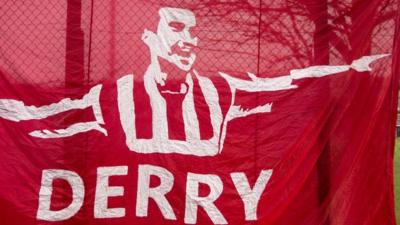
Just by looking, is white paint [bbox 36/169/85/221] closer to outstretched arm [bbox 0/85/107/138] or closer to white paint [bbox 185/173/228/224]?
outstretched arm [bbox 0/85/107/138]

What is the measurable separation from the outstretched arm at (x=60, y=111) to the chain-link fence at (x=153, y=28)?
0.15 metres

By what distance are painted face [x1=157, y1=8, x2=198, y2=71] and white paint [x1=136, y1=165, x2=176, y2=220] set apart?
33.8 inches

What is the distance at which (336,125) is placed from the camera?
405cm

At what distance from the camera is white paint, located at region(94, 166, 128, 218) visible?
399 cm

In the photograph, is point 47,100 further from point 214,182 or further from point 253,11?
point 253,11

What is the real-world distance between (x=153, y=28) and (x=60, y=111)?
39.6 inches

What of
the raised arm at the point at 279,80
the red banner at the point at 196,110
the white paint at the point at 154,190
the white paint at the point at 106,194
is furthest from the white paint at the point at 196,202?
the raised arm at the point at 279,80

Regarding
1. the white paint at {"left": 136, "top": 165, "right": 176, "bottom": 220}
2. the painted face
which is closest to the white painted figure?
the painted face

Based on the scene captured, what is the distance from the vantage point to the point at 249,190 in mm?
4039

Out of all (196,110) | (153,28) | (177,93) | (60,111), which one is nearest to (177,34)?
(153,28)

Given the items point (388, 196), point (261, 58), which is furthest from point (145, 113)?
point (388, 196)

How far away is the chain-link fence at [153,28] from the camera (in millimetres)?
4039

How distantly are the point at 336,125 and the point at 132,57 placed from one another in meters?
1.74

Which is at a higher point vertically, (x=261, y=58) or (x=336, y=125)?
(x=261, y=58)
